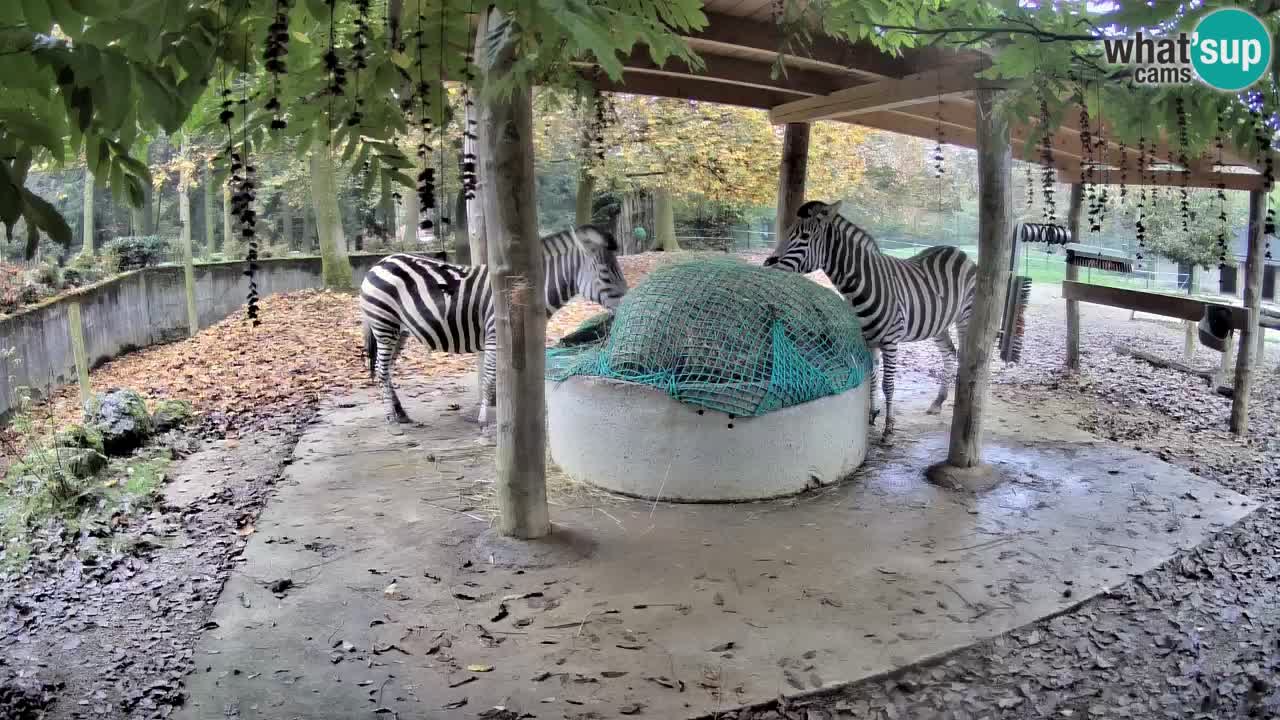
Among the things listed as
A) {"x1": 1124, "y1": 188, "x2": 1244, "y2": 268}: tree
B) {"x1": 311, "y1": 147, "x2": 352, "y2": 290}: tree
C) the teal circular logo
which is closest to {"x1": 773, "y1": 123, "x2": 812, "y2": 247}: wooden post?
the teal circular logo

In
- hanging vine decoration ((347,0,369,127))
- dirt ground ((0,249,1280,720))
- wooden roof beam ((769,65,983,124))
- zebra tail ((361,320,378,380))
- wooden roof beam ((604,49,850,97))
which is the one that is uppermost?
wooden roof beam ((604,49,850,97))

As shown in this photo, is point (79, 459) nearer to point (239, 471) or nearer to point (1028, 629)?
point (239, 471)

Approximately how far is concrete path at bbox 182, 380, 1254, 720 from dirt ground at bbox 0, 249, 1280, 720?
5.2 inches

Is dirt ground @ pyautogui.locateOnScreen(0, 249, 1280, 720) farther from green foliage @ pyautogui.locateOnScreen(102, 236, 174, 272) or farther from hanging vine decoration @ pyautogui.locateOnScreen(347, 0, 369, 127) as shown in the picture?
green foliage @ pyautogui.locateOnScreen(102, 236, 174, 272)

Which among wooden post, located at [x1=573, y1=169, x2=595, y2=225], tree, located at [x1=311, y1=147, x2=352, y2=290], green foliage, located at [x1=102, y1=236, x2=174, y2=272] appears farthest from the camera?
green foliage, located at [x1=102, y1=236, x2=174, y2=272]

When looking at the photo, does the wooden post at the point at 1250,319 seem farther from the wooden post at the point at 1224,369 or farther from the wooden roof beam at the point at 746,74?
the wooden roof beam at the point at 746,74

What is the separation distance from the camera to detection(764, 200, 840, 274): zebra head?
7160 mm

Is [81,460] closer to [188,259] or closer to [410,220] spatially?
[188,259]

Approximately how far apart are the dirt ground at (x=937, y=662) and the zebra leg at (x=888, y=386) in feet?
7.14

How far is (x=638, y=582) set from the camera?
15.0 feet

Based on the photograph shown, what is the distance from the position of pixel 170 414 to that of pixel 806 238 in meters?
5.86

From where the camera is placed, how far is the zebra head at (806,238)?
23.5 ft

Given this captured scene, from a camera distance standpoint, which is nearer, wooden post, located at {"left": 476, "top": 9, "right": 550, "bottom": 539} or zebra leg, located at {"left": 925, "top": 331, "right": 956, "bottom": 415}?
wooden post, located at {"left": 476, "top": 9, "right": 550, "bottom": 539}

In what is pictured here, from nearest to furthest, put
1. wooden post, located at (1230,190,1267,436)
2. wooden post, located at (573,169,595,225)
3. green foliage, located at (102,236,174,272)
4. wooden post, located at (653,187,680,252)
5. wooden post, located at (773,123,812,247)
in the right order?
1. wooden post, located at (1230,190,1267,436)
2. wooden post, located at (773,123,812,247)
3. wooden post, located at (573,169,595,225)
4. green foliage, located at (102,236,174,272)
5. wooden post, located at (653,187,680,252)
